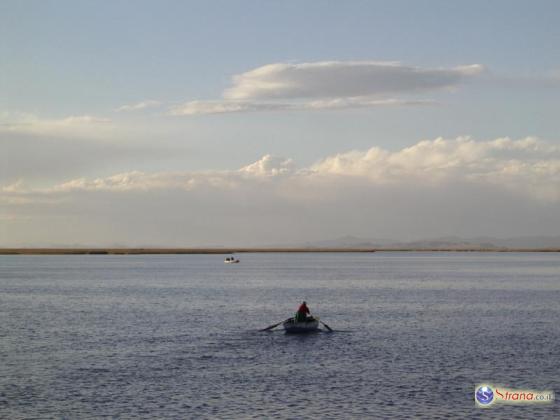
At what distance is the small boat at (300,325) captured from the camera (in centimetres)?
6431

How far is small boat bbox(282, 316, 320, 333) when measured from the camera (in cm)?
6431

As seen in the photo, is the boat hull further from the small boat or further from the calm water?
the calm water

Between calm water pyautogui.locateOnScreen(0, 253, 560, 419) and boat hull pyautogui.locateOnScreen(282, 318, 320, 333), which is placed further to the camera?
boat hull pyautogui.locateOnScreen(282, 318, 320, 333)

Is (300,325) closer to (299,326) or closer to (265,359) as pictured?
(299,326)

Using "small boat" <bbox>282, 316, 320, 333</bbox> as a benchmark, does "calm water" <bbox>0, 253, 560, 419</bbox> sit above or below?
below

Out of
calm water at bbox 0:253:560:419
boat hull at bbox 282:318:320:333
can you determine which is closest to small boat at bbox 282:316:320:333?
boat hull at bbox 282:318:320:333

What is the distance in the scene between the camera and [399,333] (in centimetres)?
6406

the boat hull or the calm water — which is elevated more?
the boat hull

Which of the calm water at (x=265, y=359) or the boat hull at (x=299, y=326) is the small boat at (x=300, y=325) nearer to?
the boat hull at (x=299, y=326)

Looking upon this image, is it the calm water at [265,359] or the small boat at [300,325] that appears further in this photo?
the small boat at [300,325]

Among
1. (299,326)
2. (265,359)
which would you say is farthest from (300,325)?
(265,359)

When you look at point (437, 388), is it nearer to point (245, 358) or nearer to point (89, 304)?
point (245, 358)

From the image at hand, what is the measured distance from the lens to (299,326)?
6425 centimetres

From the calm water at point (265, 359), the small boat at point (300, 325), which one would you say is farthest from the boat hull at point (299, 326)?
the calm water at point (265, 359)
